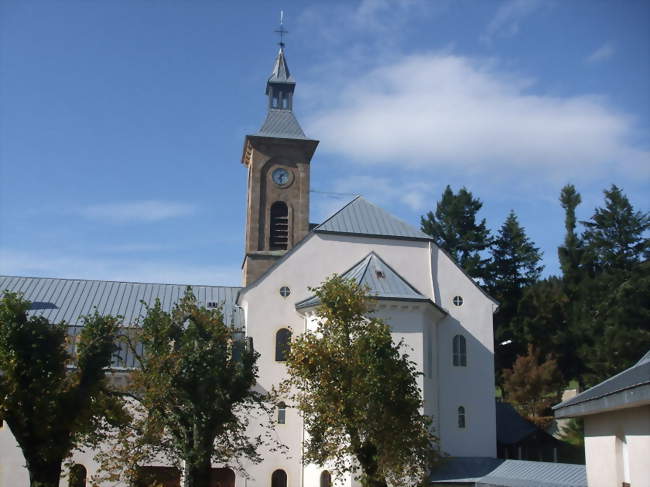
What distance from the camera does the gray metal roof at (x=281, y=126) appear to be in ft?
154

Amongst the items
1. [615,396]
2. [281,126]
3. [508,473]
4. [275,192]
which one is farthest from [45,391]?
[281,126]

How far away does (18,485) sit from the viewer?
1341 inches

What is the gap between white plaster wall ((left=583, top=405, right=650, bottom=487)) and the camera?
11.8 metres

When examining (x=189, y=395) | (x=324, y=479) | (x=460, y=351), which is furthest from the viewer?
(x=460, y=351)

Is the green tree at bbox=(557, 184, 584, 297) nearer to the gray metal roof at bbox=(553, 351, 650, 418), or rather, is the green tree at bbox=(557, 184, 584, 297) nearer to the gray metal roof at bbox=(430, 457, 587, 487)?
the gray metal roof at bbox=(430, 457, 587, 487)

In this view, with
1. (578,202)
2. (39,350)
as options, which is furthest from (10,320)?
(578,202)

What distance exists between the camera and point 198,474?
22078 millimetres

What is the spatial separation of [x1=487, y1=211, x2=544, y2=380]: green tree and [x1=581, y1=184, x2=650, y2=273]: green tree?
582 centimetres

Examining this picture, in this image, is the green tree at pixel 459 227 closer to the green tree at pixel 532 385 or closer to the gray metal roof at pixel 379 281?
the green tree at pixel 532 385

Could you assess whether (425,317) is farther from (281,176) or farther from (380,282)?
(281,176)

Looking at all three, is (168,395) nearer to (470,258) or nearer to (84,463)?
(84,463)

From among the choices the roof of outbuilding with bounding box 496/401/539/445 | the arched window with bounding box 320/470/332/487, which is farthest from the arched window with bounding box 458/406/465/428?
the arched window with bounding box 320/470/332/487

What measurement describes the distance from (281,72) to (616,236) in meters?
29.0

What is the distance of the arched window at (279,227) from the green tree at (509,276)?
22.3 meters
